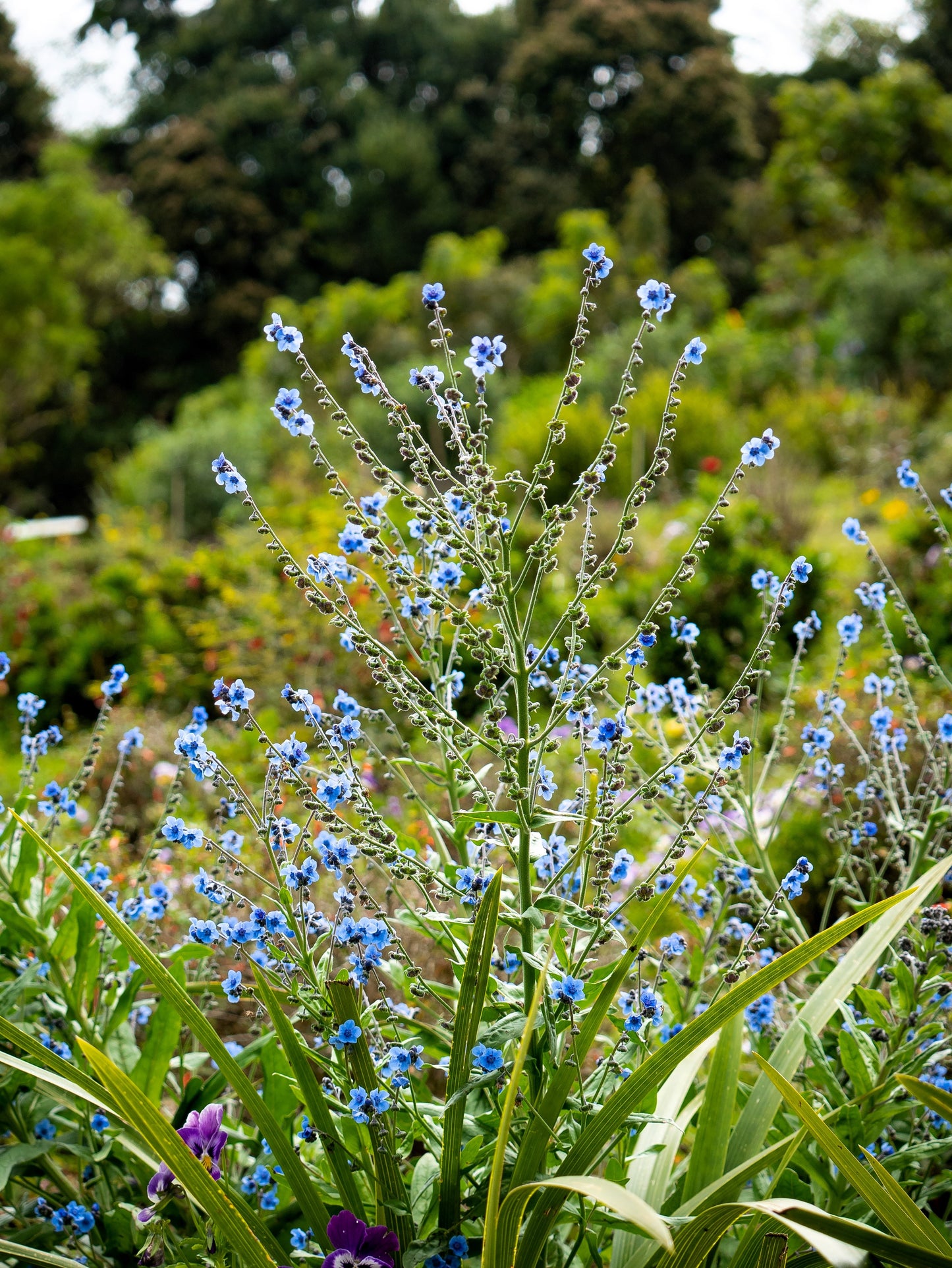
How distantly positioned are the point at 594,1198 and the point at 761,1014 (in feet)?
2.24

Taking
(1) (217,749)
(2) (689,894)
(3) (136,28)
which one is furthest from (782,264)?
(3) (136,28)

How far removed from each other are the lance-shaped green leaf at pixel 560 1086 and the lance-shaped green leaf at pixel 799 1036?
314mm

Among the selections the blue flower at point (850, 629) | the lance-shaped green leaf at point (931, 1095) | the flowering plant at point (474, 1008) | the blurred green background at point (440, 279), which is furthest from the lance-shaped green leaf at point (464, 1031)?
the blurred green background at point (440, 279)

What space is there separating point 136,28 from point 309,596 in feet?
99.2

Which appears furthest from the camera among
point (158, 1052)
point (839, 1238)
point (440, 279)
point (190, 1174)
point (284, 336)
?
point (440, 279)

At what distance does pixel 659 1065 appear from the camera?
1.30 m

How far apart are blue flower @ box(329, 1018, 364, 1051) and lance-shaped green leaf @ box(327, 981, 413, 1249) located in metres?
0.02

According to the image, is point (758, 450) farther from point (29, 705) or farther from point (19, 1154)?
point (19, 1154)

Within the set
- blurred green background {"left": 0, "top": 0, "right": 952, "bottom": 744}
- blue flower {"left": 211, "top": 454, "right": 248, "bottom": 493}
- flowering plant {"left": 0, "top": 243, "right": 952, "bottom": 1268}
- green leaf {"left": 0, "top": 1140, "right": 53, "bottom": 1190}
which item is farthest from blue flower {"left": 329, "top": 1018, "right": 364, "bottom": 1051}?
blurred green background {"left": 0, "top": 0, "right": 952, "bottom": 744}

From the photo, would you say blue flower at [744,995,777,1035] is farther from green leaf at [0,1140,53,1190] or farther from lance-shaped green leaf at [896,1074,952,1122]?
green leaf at [0,1140,53,1190]

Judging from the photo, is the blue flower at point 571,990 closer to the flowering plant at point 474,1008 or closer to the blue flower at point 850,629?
the flowering plant at point 474,1008

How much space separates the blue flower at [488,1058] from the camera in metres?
1.33

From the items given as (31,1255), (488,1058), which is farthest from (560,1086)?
(31,1255)

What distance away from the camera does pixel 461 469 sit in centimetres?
145
